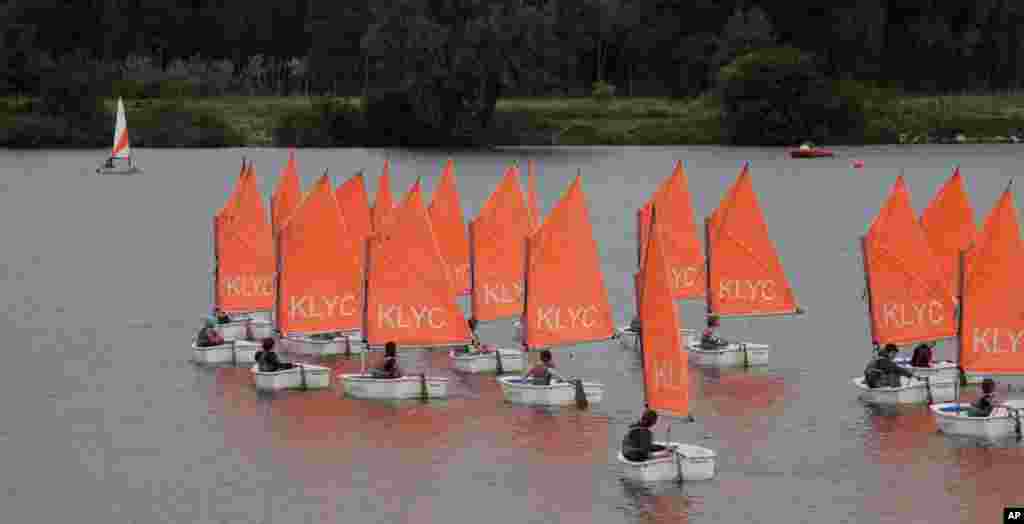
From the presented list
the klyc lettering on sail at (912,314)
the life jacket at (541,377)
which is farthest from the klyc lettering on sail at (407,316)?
the klyc lettering on sail at (912,314)

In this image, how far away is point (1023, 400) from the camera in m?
47.9

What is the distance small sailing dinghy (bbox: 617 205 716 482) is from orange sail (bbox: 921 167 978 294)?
1910 centimetres

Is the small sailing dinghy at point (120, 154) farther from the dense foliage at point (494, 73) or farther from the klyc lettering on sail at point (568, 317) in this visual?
the klyc lettering on sail at point (568, 317)

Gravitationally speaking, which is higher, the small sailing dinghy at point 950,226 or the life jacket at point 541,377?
the small sailing dinghy at point 950,226

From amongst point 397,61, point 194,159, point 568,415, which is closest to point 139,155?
point 194,159

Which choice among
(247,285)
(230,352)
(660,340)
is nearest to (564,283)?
(660,340)

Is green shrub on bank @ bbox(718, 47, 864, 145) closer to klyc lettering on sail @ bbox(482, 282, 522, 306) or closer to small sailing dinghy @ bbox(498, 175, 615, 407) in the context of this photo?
klyc lettering on sail @ bbox(482, 282, 522, 306)

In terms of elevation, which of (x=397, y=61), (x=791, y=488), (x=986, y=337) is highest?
(x=397, y=61)

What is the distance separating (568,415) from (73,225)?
6088 cm

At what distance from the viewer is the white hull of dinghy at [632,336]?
5800cm

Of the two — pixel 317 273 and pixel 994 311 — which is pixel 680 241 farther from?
pixel 994 311

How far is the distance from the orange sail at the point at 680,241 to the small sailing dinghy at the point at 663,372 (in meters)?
18.7

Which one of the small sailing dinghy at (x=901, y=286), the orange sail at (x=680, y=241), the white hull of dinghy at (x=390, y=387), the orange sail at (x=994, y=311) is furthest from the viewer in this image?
the orange sail at (x=680, y=241)

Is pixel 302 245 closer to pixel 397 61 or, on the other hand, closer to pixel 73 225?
pixel 73 225
